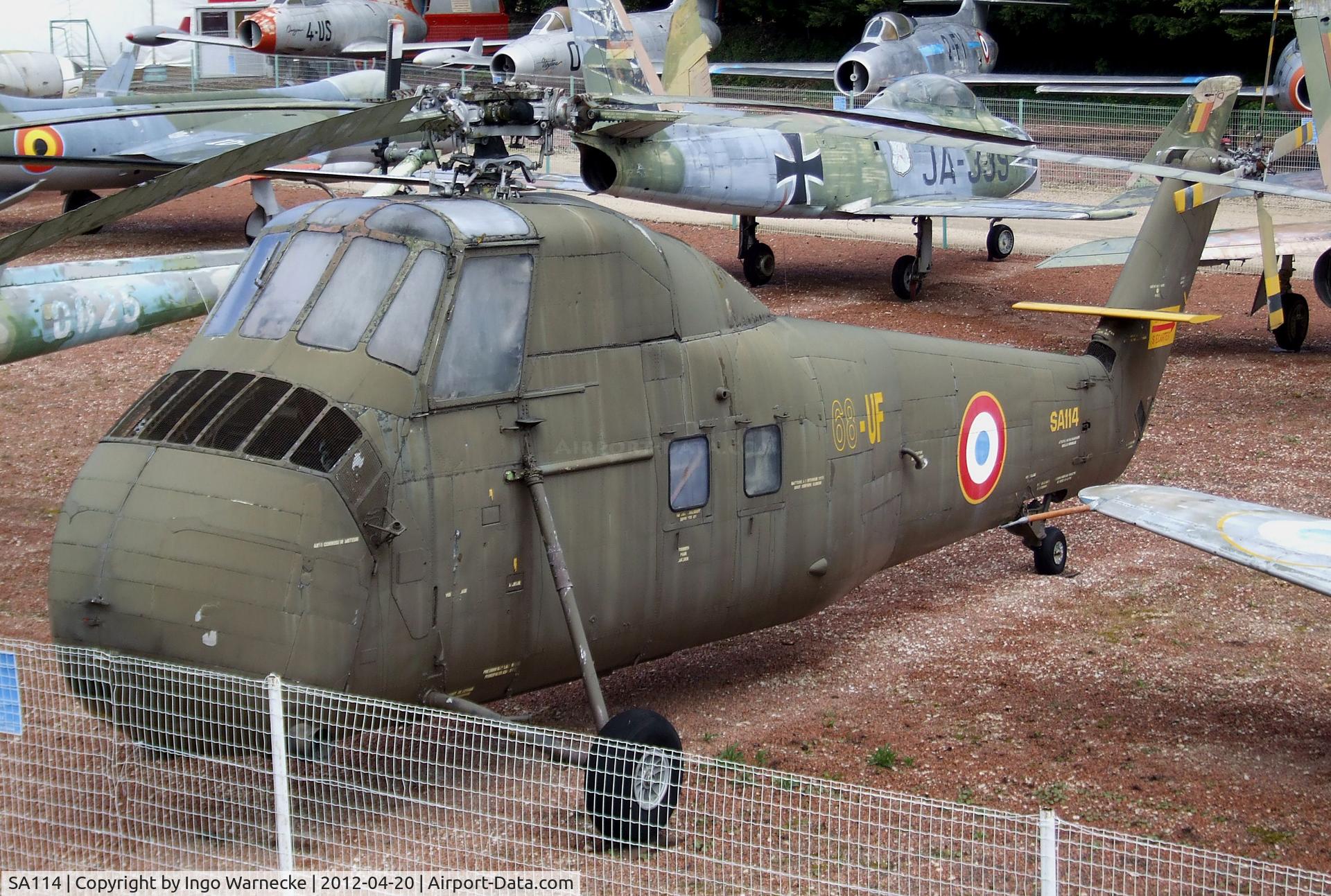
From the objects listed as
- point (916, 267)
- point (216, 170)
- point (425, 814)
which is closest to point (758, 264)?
point (916, 267)

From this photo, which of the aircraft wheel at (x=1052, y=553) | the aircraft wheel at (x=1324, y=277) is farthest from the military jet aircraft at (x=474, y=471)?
the aircraft wheel at (x=1324, y=277)

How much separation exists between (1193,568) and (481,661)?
679 cm

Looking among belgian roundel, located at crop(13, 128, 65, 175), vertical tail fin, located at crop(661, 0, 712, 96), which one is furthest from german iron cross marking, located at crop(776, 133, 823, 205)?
belgian roundel, located at crop(13, 128, 65, 175)

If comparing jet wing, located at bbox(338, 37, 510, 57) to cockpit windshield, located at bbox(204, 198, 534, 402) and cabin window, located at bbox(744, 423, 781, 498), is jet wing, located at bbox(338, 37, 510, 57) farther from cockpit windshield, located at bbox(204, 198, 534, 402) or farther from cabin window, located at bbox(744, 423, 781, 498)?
cockpit windshield, located at bbox(204, 198, 534, 402)

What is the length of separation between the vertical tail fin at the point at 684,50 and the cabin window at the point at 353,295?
53.1 ft

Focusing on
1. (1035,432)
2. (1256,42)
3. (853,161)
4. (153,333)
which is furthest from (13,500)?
(1256,42)

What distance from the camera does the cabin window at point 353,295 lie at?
22.6ft

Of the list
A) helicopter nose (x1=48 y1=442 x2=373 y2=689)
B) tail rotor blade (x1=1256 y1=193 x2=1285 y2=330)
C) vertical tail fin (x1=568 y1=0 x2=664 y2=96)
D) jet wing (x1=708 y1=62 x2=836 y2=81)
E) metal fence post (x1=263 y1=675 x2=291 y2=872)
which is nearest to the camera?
metal fence post (x1=263 y1=675 x2=291 y2=872)

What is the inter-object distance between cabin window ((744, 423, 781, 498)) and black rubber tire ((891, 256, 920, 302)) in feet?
44.6

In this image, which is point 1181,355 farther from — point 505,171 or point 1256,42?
point 1256,42

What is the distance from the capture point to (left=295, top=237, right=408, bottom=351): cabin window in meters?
6.90

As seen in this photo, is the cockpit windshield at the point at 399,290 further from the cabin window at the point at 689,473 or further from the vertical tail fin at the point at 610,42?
the vertical tail fin at the point at 610,42

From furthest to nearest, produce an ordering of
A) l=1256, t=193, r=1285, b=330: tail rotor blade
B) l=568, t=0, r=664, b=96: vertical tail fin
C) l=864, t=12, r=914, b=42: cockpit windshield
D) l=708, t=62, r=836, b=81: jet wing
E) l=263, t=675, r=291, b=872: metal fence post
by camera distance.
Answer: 1. l=864, t=12, r=914, b=42: cockpit windshield
2. l=708, t=62, r=836, b=81: jet wing
3. l=568, t=0, r=664, b=96: vertical tail fin
4. l=1256, t=193, r=1285, b=330: tail rotor blade
5. l=263, t=675, r=291, b=872: metal fence post

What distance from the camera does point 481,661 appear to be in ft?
23.4
